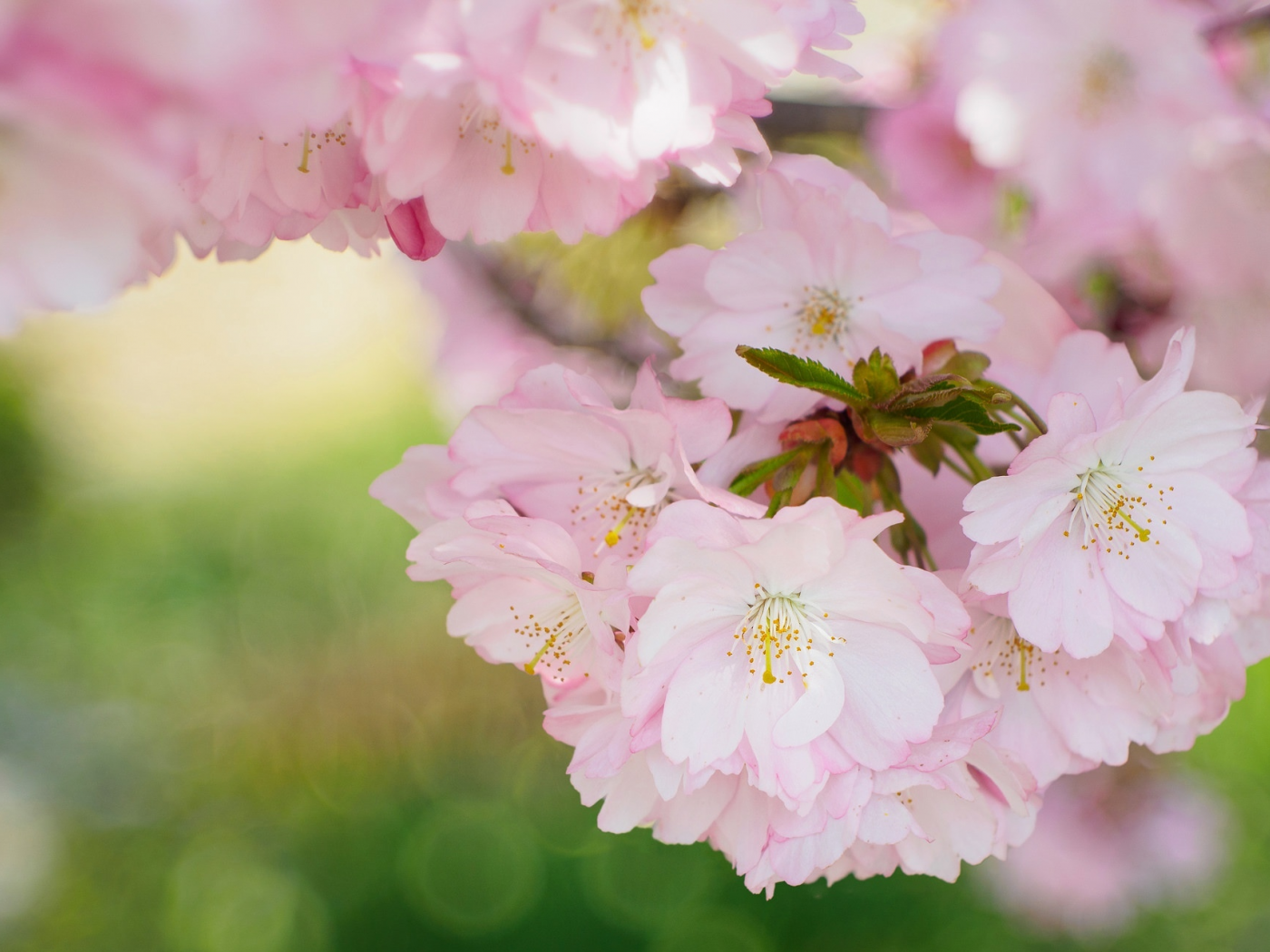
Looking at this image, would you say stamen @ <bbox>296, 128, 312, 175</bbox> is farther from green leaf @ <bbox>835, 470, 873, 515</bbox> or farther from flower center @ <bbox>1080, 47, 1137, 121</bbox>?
flower center @ <bbox>1080, 47, 1137, 121</bbox>

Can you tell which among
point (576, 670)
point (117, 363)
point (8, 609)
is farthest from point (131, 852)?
point (576, 670)

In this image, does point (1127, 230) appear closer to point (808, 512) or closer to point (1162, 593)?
point (1162, 593)

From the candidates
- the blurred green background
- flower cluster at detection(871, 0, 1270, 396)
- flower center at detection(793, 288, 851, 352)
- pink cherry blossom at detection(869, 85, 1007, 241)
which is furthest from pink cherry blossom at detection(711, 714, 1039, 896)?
the blurred green background

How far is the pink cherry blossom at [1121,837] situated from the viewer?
5.78 ft

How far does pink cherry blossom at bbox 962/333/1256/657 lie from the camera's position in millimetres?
504

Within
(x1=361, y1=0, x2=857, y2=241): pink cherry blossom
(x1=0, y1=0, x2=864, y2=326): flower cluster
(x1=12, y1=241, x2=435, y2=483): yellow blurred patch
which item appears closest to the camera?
(x1=0, y1=0, x2=864, y2=326): flower cluster

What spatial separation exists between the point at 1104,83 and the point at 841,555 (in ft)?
3.09

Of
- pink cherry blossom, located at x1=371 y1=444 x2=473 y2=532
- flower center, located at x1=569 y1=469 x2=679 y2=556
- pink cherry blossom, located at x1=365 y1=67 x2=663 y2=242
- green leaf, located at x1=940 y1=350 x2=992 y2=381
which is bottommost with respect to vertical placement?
pink cherry blossom, located at x1=371 y1=444 x2=473 y2=532

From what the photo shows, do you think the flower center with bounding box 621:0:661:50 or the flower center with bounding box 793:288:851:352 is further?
the flower center with bounding box 793:288:851:352

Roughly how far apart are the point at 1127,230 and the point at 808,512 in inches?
33.0

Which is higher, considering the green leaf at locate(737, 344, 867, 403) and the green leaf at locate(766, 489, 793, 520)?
the green leaf at locate(737, 344, 867, 403)

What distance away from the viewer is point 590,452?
21.6 inches

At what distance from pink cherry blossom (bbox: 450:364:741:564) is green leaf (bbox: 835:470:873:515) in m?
Answer: 0.07

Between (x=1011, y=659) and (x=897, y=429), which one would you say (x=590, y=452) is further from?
(x=1011, y=659)
